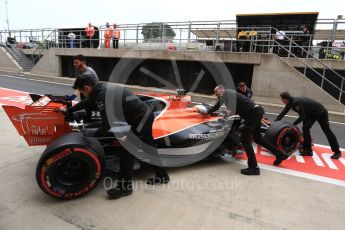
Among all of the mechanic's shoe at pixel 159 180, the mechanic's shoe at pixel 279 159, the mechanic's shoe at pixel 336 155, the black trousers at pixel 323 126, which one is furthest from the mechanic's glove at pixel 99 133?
the mechanic's shoe at pixel 336 155

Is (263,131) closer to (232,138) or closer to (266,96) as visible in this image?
(232,138)

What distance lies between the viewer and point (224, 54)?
11.2 meters

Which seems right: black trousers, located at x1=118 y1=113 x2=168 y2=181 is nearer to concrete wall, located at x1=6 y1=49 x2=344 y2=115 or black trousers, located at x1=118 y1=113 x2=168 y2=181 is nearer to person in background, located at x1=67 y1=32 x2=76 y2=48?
concrete wall, located at x1=6 y1=49 x2=344 y2=115

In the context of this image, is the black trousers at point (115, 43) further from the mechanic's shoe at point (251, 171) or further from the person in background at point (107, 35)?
the mechanic's shoe at point (251, 171)

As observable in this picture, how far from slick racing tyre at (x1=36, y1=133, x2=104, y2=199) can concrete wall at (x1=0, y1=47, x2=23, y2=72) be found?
19163mm

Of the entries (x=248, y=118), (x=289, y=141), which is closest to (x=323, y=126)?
(x=289, y=141)

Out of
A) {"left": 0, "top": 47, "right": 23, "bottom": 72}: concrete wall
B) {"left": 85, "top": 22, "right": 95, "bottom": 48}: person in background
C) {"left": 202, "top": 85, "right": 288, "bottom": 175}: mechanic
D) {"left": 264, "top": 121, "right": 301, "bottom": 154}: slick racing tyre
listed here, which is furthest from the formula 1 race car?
{"left": 0, "top": 47, "right": 23, "bottom": 72}: concrete wall

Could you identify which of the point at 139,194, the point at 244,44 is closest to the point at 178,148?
the point at 139,194

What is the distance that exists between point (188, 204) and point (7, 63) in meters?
22.0

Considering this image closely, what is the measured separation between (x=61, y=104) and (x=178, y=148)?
6.44ft

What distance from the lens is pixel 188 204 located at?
3471 millimetres

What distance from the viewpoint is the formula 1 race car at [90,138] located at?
3.37 metres

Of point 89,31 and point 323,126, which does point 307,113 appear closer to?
point 323,126

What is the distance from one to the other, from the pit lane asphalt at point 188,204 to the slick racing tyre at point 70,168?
0.55ft
